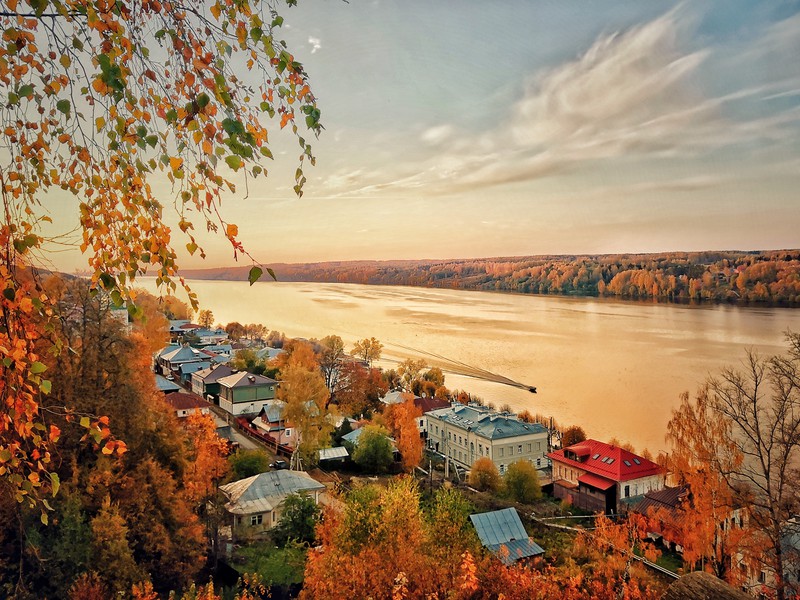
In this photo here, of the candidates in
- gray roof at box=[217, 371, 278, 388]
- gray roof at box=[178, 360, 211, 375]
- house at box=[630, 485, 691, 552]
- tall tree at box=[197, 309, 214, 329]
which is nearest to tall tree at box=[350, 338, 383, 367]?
gray roof at box=[178, 360, 211, 375]

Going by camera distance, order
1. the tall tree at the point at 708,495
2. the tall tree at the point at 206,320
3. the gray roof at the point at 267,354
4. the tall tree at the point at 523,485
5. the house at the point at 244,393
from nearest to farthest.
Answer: the tall tree at the point at 708,495 < the tall tree at the point at 523,485 < the house at the point at 244,393 < the gray roof at the point at 267,354 < the tall tree at the point at 206,320

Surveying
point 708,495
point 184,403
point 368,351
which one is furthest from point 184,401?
point 708,495

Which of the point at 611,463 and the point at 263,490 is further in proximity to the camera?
the point at 611,463

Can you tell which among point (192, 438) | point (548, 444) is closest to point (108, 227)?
point (192, 438)

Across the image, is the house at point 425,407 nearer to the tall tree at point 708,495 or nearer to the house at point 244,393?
A: the house at point 244,393

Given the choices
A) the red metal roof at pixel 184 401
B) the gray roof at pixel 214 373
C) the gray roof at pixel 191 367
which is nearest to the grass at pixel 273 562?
the red metal roof at pixel 184 401

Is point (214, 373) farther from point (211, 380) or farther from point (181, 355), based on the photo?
point (181, 355)

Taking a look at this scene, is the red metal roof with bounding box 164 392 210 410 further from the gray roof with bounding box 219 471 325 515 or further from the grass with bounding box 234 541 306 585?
the grass with bounding box 234 541 306 585
